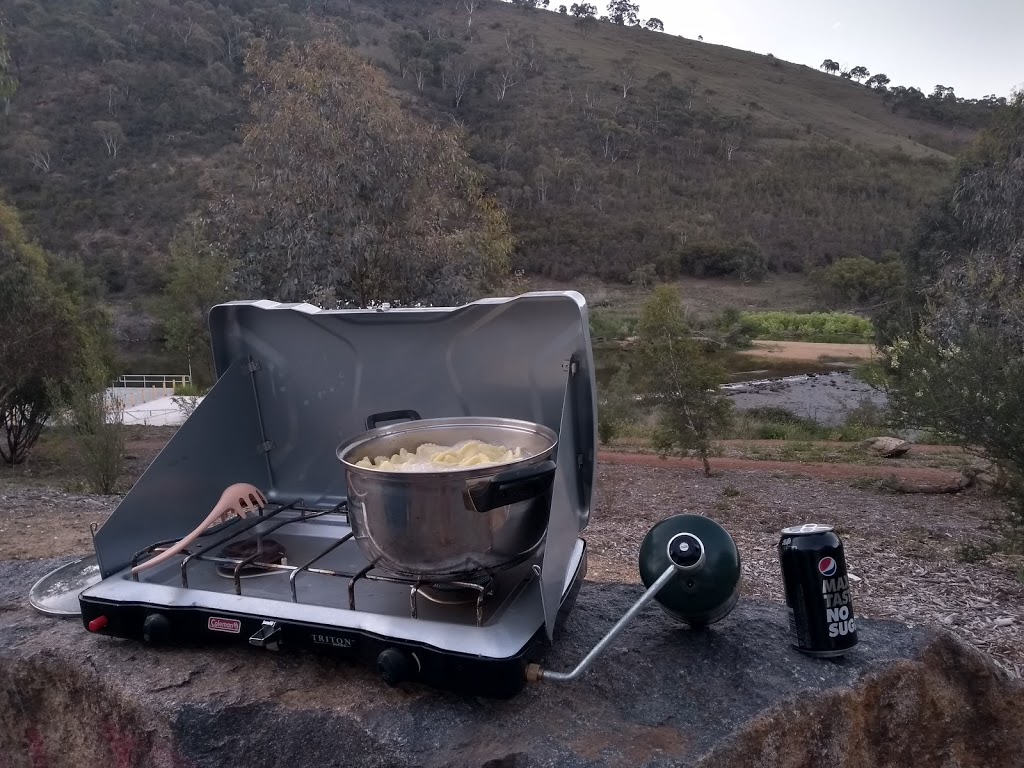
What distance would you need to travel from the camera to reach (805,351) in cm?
3153

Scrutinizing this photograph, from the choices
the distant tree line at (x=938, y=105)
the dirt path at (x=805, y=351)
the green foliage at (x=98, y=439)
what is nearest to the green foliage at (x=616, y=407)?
the green foliage at (x=98, y=439)

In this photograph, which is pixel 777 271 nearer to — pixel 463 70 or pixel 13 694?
pixel 463 70

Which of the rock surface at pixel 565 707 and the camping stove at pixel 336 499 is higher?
the camping stove at pixel 336 499

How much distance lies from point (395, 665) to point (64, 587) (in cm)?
167

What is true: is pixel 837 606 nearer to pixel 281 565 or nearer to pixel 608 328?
pixel 281 565

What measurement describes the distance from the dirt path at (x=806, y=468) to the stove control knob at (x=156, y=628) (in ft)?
28.8

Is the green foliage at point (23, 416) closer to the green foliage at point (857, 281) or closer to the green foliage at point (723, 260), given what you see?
the green foliage at point (857, 281)

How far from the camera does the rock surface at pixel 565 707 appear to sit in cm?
186

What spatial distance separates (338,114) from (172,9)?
64.8m

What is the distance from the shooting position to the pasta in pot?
1.96 m

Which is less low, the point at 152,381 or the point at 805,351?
the point at 152,381

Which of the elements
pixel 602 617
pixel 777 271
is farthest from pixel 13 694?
pixel 777 271

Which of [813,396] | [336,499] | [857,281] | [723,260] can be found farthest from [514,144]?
[336,499]

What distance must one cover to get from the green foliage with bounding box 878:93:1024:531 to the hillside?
74.6 feet
